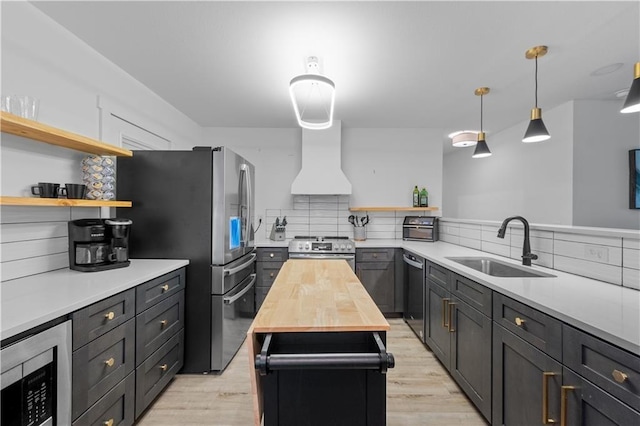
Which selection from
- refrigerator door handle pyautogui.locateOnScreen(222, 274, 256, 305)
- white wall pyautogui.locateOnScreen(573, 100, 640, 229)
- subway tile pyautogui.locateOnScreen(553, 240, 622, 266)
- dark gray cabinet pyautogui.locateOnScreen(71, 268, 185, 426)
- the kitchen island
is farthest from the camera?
white wall pyautogui.locateOnScreen(573, 100, 640, 229)

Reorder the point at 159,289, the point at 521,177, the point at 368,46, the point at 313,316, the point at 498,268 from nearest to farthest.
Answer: the point at 313,316 < the point at 159,289 < the point at 368,46 < the point at 498,268 < the point at 521,177

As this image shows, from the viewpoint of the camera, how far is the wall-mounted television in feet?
9.88

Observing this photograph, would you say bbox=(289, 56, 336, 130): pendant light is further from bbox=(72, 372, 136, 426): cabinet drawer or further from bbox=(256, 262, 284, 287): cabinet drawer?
bbox=(72, 372, 136, 426): cabinet drawer

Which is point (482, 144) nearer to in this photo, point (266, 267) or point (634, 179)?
point (634, 179)

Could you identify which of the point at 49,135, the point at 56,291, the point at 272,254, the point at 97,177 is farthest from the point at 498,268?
the point at 49,135

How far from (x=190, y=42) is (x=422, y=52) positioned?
177cm

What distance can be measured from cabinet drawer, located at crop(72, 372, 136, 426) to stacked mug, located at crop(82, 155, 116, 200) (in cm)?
124

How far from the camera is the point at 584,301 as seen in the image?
1332 mm

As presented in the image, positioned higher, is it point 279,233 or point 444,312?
point 279,233

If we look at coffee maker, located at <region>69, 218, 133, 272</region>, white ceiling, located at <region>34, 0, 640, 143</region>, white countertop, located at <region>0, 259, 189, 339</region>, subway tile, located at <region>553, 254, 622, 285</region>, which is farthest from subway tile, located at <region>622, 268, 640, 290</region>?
A: coffee maker, located at <region>69, 218, 133, 272</region>

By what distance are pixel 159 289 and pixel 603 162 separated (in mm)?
4679

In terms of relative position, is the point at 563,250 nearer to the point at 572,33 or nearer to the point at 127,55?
the point at 572,33

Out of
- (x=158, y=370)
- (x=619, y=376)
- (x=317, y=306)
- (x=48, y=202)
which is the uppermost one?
(x=48, y=202)

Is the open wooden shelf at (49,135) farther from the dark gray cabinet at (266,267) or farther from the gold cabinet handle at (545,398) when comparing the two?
the gold cabinet handle at (545,398)
